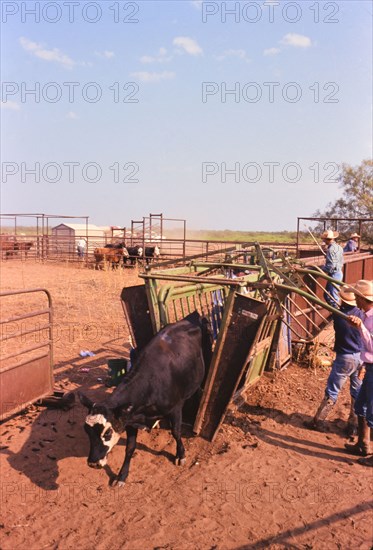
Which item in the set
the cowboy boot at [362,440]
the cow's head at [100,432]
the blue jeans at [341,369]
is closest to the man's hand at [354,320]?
the blue jeans at [341,369]

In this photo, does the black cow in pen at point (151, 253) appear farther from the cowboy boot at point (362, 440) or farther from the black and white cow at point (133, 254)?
the cowboy boot at point (362, 440)

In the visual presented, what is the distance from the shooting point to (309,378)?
6.90 meters

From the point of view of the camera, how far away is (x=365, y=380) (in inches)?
182

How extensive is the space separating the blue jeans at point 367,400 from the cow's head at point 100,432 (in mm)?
2374

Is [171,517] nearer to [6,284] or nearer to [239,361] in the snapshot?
[239,361]

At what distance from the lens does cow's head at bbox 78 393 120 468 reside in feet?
12.5

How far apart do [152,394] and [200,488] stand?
2.87ft

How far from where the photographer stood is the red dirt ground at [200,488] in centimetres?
347

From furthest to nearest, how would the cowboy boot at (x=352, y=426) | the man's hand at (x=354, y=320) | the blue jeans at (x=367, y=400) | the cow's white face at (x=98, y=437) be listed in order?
the cowboy boot at (x=352, y=426), the blue jeans at (x=367, y=400), the man's hand at (x=354, y=320), the cow's white face at (x=98, y=437)

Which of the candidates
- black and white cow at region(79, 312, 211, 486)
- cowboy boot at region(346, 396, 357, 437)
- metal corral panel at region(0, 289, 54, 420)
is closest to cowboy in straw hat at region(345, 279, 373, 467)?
cowboy boot at region(346, 396, 357, 437)

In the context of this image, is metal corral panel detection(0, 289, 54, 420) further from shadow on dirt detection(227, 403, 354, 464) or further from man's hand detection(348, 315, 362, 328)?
man's hand detection(348, 315, 362, 328)

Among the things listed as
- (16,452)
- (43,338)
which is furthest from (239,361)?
(43,338)

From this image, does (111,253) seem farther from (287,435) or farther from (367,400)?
(367,400)

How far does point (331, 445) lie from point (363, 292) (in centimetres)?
163
